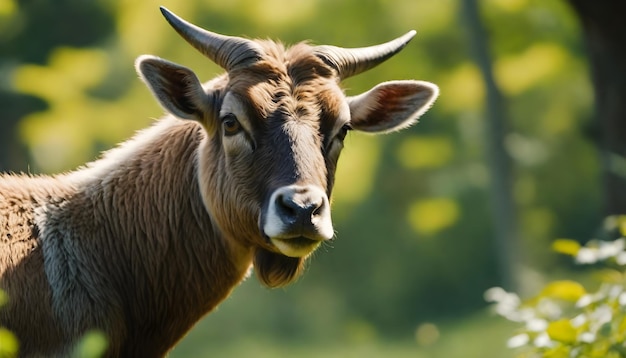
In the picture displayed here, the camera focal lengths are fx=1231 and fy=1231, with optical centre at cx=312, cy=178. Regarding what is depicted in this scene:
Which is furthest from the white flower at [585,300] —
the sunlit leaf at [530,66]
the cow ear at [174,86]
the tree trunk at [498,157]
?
the sunlit leaf at [530,66]

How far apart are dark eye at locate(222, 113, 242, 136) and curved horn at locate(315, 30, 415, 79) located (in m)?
0.92

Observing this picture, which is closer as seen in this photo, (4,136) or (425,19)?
(4,136)

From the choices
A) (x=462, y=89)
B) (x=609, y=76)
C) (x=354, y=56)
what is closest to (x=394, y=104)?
(x=354, y=56)

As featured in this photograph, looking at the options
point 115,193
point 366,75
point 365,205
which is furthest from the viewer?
point 365,205

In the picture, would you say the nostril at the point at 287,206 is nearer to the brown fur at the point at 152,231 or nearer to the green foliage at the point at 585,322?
the brown fur at the point at 152,231

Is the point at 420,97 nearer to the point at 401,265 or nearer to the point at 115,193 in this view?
the point at 115,193

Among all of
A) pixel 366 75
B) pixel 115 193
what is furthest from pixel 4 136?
pixel 115 193

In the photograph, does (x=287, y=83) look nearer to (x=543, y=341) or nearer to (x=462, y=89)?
(x=543, y=341)

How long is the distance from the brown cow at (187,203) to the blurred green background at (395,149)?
12155 millimetres

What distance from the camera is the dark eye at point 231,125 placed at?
8977mm

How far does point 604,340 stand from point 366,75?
19.7 meters

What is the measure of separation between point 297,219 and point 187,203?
1320 mm

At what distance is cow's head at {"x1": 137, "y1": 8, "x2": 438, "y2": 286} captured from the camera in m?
8.68

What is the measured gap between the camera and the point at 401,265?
1320 inches
